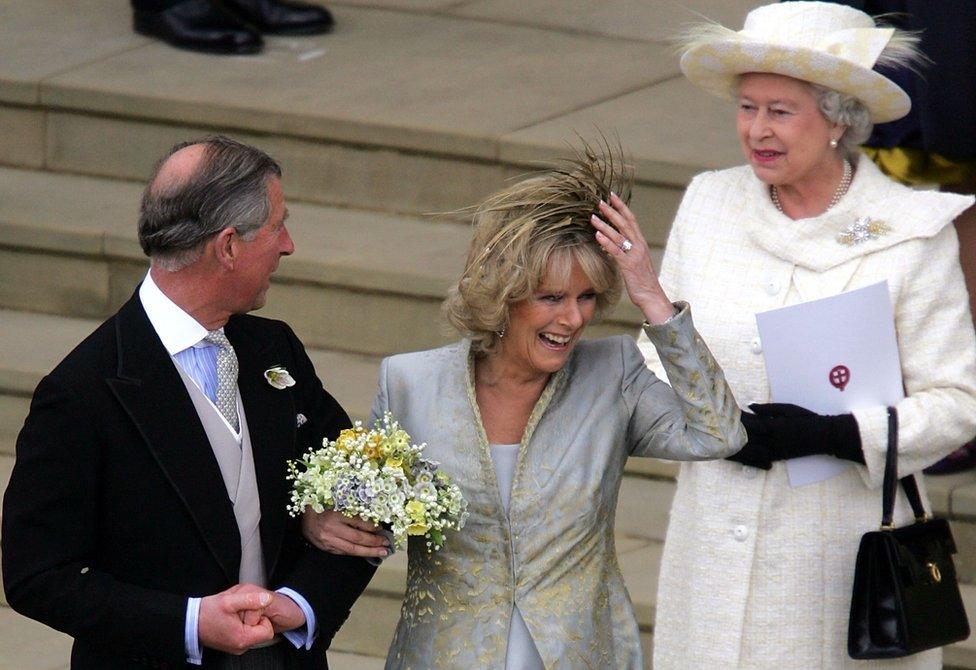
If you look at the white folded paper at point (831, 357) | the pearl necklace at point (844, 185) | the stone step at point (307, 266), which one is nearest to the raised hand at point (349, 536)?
the white folded paper at point (831, 357)

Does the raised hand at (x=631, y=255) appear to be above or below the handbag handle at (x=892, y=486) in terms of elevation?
above

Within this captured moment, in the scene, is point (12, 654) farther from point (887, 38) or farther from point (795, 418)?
point (887, 38)

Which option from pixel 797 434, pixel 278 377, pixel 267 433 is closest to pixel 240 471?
pixel 267 433

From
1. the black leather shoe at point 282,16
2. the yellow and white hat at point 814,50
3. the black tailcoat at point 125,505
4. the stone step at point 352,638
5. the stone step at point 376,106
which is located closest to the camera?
the black tailcoat at point 125,505

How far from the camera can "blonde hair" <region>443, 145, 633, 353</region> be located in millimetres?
3137

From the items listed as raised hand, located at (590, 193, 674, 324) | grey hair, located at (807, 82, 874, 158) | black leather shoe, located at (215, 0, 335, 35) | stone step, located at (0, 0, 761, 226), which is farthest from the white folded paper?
black leather shoe, located at (215, 0, 335, 35)

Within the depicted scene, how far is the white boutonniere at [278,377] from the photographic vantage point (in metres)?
3.22

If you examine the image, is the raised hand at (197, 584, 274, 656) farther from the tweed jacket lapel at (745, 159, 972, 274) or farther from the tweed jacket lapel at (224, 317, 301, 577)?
the tweed jacket lapel at (745, 159, 972, 274)

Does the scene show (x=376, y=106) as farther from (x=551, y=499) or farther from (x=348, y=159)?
(x=551, y=499)

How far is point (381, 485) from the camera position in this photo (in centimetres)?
302

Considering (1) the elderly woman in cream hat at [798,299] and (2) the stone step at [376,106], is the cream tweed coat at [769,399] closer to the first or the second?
(1) the elderly woman in cream hat at [798,299]

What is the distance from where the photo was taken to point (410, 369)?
11.0 ft

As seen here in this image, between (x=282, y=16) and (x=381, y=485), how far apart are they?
4425mm

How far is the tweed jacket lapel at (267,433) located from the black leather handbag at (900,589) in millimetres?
1231
